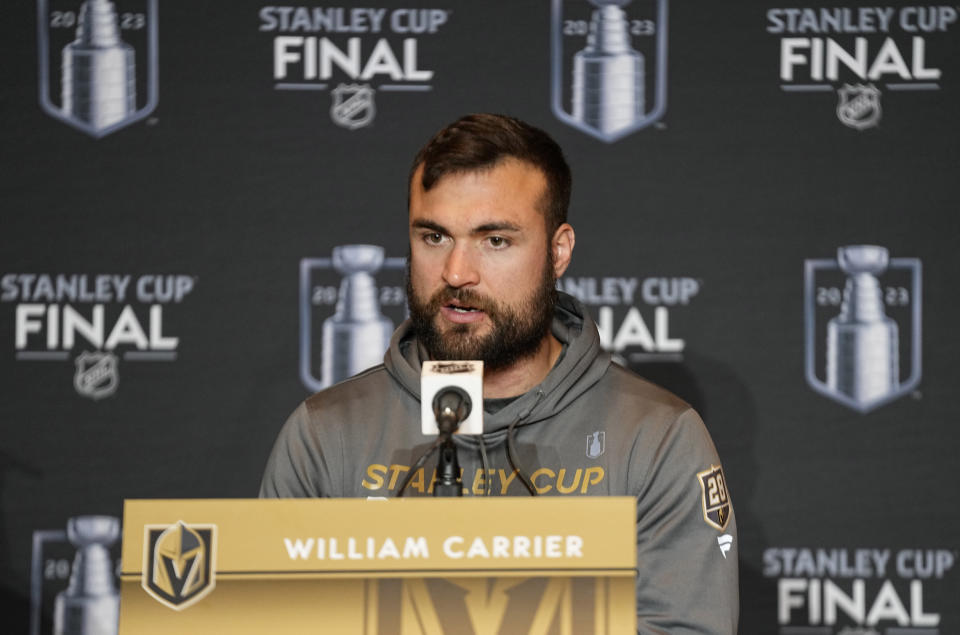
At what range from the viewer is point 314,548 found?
118cm

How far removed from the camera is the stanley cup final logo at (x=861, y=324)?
2920 mm

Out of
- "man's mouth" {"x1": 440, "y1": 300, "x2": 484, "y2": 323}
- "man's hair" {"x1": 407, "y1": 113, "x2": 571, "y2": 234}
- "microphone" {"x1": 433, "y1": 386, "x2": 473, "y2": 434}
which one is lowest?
"microphone" {"x1": 433, "y1": 386, "x2": 473, "y2": 434}

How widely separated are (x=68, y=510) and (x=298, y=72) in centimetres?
123

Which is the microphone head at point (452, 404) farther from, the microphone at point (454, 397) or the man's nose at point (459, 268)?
the man's nose at point (459, 268)

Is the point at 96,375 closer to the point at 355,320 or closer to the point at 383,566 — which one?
the point at 355,320

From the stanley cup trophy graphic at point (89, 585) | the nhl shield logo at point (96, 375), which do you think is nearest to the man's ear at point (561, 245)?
the nhl shield logo at point (96, 375)

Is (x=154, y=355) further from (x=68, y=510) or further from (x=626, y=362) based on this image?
(x=626, y=362)

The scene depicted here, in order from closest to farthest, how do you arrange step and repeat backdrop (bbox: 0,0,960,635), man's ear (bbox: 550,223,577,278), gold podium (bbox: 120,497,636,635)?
gold podium (bbox: 120,497,636,635)
man's ear (bbox: 550,223,577,278)
step and repeat backdrop (bbox: 0,0,960,635)

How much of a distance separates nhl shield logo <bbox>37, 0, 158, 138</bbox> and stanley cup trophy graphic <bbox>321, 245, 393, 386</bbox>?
0.65 metres

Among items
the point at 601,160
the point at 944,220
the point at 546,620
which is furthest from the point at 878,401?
the point at 546,620

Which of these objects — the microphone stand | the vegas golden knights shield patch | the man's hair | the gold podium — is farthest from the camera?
the man's hair

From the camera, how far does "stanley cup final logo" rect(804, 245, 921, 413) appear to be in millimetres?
2920

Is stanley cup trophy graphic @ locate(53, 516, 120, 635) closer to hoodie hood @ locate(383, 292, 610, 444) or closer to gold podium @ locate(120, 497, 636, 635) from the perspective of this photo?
hoodie hood @ locate(383, 292, 610, 444)

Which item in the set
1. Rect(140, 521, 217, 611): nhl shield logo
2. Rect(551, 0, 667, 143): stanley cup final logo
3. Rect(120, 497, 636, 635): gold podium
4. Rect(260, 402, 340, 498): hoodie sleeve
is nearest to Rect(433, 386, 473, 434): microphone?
Rect(120, 497, 636, 635): gold podium
